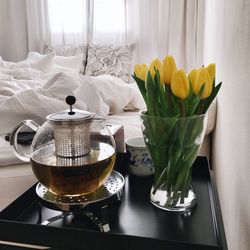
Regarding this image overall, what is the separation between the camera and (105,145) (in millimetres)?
729

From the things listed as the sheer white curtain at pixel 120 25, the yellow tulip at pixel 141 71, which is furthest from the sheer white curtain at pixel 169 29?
the yellow tulip at pixel 141 71

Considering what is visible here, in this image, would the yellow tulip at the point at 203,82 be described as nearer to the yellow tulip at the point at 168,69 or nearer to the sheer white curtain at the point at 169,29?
the yellow tulip at the point at 168,69

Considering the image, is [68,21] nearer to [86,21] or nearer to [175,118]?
[86,21]

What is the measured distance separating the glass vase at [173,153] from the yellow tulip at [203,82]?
0.16ft

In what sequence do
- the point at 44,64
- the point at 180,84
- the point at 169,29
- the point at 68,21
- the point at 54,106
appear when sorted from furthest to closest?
1. the point at 68,21
2. the point at 169,29
3. the point at 44,64
4. the point at 54,106
5. the point at 180,84

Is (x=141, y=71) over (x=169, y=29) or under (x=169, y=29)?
under

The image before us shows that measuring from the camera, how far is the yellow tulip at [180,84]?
0.55 m

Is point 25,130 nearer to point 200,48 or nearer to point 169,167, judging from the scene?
point 169,167

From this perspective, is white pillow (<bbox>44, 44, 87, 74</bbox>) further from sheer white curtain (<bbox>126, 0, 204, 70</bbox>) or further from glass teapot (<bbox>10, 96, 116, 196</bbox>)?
glass teapot (<bbox>10, 96, 116, 196</bbox>)

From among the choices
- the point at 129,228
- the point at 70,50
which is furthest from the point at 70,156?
the point at 70,50

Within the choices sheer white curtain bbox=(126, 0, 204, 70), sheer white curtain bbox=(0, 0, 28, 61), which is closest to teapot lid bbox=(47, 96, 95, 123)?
sheer white curtain bbox=(126, 0, 204, 70)

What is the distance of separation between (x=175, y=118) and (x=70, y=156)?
24 cm

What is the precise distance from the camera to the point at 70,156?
0.66m

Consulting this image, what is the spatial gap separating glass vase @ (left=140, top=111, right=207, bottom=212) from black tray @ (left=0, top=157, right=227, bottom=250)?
31 mm
